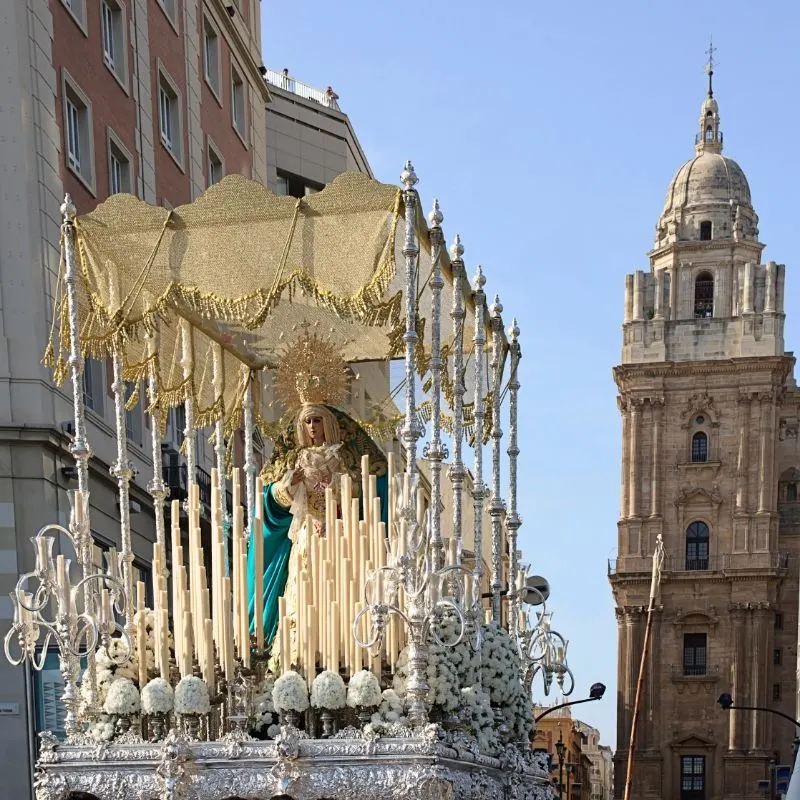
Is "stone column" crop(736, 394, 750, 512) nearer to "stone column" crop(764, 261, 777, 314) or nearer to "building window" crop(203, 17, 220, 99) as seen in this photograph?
"stone column" crop(764, 261, 777, 314)

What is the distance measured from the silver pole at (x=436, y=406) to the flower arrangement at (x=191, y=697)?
1894 mm

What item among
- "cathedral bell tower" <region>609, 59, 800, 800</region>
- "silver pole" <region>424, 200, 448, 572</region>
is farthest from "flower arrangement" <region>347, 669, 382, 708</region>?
"cathedral bell tower" <region>609, 59, 800, 800</region>

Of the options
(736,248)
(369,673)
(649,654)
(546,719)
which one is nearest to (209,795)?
(369,673)

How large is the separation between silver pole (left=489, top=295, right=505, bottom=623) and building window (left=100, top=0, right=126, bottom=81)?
13.2 m

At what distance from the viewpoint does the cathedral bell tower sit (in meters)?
75.5

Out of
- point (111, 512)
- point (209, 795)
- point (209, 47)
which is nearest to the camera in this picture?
point (209, 795)

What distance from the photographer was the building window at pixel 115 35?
2641 centimetres

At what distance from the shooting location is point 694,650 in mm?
77188

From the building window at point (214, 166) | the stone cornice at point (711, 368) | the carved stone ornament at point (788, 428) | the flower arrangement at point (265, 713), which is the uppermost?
the building window at point (214, 166)

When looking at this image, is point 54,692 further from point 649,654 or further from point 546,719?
point 546,719

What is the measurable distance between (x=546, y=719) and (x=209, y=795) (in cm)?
8642

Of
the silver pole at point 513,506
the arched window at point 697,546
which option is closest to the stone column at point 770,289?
the arched window at point 697,546

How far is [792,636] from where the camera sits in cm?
7706

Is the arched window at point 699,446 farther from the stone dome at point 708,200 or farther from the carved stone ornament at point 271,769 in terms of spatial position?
the carved stone ornament at point 271,769
